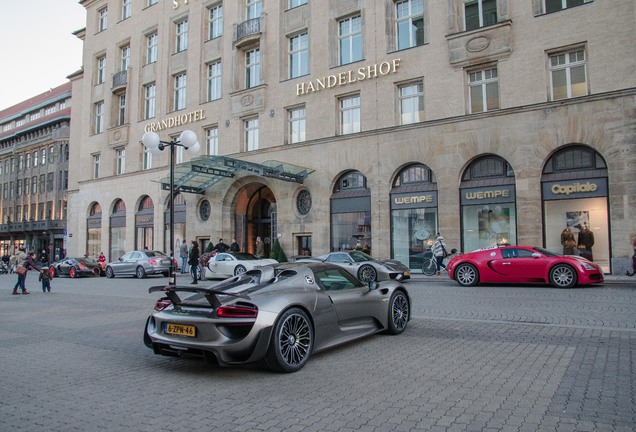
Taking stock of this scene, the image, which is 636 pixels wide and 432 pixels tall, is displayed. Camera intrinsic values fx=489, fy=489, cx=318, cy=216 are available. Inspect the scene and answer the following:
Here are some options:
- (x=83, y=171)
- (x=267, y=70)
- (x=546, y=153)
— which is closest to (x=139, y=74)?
(x=83, y=171)

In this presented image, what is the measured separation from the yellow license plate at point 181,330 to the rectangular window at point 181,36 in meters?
32.4

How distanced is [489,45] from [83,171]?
33882 mm

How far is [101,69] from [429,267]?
34.1 meters

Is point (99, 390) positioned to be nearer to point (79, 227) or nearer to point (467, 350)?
point (467, 350)

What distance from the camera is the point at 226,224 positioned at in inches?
1203

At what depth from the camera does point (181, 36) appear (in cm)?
3506

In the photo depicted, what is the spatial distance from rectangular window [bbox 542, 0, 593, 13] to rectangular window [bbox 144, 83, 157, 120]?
2670 centimetres

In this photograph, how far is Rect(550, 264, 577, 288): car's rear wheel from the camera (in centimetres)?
1446

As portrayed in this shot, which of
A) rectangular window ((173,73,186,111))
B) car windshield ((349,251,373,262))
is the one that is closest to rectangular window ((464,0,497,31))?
car windshield ((349,251,373,262))

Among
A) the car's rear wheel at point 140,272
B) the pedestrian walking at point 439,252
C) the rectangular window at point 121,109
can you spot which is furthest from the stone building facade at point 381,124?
the car's rear wheel at point 140,272

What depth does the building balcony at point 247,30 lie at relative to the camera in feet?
97.4

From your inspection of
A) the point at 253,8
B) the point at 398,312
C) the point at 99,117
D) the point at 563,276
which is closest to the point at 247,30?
the point at 253,8

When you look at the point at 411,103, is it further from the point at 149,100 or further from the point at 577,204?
the point at 149,100

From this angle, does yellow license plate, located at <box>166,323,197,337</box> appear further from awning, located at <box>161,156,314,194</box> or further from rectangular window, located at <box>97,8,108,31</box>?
rectangular window, located at <box>97,8,108,31</box>
